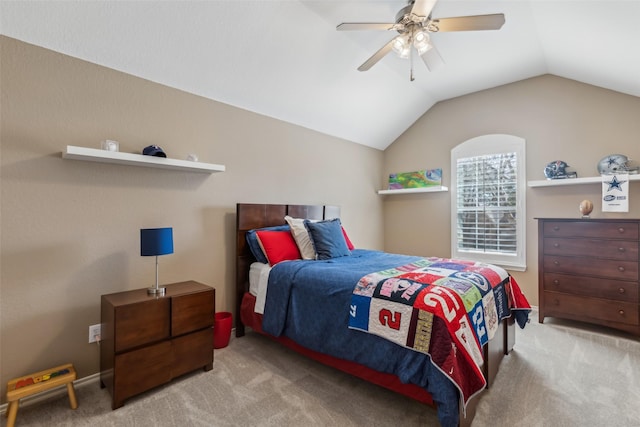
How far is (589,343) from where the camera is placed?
2.81 m

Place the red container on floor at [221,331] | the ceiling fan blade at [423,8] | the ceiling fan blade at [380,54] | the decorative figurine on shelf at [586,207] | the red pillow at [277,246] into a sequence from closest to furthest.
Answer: the ceiling fan blade at [423,8]
the ceiling fan blade at [380,54]
the red container on floor at [221,331]
the red pillow at [277,246]
the decorative figurine on shelf at [586,207]

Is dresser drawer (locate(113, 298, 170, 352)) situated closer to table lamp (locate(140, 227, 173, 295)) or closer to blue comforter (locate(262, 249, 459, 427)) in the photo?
table lamp (locate(140, 227, 173, 295))

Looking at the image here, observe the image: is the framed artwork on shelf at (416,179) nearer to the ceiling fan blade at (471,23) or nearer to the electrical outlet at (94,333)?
the ceiling fan blade at (471,23)

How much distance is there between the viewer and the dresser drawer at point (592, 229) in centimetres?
286

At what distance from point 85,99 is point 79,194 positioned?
0.70m

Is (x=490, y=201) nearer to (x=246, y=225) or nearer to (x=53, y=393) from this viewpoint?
(x=246, y=225)

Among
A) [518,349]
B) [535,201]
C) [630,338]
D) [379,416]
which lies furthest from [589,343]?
[379,416]

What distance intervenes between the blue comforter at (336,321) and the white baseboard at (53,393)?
4.27 ft

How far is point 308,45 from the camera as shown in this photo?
9.21 feet

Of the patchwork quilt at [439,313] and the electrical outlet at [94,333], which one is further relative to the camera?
the electrical outlet at [94,333]

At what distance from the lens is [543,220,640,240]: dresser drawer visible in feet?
9.39

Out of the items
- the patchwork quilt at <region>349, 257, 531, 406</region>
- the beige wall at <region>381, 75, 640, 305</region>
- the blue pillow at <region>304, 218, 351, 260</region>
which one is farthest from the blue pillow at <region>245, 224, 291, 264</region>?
the beige wall at <region>381, 75, 640, 305</region>

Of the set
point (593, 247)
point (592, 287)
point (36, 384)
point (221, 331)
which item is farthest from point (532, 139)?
point (36, 384)

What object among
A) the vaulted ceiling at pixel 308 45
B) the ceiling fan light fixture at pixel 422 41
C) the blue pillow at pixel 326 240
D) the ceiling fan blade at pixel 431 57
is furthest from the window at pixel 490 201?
the ceiling fan light fixture at pixel 422 41
